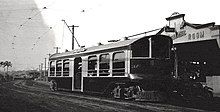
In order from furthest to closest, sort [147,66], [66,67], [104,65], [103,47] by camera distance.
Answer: [66,67] < [103,47] < [104,65] < [147,66]

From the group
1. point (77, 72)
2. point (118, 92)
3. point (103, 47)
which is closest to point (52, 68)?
point (77, 72)

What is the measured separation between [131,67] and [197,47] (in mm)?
11981

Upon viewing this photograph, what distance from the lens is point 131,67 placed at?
14.1 m

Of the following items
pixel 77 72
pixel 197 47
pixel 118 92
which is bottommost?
pixel 118 92

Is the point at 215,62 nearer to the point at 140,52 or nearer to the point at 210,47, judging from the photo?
the point at 210,47

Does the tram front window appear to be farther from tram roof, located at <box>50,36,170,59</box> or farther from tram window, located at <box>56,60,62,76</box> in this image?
tram window, located at <box>56,60,62,76</box>

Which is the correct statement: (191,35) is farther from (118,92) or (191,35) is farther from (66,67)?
(118,92)

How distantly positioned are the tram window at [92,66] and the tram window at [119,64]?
6.25 ft

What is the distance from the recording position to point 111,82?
50.0 feet

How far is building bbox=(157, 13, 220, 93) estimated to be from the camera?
21438 mm

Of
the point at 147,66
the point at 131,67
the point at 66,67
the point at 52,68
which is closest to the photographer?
the point at 131,67

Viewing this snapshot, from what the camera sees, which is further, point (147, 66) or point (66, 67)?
point (66, 67)

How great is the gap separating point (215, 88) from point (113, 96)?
12.5 m

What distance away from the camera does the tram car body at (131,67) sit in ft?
45.6
